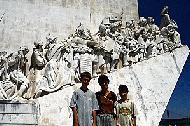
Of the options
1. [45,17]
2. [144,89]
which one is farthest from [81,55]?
[45,17]

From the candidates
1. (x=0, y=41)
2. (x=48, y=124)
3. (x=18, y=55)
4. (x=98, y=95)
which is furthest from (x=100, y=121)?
(x=0, y=41)

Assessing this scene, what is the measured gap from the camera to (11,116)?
9227 mm

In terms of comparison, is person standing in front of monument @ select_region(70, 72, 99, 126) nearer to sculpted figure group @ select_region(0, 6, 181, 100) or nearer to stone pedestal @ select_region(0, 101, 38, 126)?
stone pedestal @ select_region(0, 101, 38, 126)

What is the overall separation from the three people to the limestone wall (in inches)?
305

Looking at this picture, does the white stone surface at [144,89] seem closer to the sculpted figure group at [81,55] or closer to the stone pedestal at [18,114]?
the stone pedestal at [18,114]

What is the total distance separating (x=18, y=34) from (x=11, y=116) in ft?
15.0

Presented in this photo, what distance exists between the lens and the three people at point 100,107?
5.27 metres

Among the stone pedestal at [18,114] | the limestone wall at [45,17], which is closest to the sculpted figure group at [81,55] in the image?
the stone pedestal at [18,114]

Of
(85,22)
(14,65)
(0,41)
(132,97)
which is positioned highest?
(85,22)

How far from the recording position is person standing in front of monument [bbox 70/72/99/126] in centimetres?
523

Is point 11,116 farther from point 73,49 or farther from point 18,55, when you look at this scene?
point 73,49

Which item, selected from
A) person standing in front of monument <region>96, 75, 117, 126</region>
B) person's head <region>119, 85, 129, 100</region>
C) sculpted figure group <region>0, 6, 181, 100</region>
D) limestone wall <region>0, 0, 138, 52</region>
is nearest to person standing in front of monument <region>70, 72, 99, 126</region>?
person standing in front of monument <region>96, 75, 117, 126</region>

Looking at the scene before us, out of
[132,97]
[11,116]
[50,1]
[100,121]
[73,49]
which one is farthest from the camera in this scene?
[50,1]

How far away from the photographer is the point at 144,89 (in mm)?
11359
